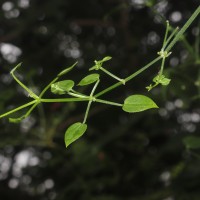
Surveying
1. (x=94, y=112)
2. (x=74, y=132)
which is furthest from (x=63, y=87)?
(x=94, y=112)

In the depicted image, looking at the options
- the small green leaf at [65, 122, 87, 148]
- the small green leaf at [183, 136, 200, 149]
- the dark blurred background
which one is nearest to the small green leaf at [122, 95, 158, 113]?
the small green leaf at [65, 122, 87, 148]

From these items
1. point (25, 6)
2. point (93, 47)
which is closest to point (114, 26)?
point (93, 47)

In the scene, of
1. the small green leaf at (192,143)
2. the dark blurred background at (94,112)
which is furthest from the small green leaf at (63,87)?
the dark blurred background at (94,112)

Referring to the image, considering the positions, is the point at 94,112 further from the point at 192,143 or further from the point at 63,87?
the point at 63,87

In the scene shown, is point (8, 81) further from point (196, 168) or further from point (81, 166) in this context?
point (196, 168)

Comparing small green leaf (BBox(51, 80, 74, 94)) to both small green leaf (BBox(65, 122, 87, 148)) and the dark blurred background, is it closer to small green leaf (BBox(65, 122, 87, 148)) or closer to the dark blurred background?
small green leaf (BBox(65, 122, 87, 148))

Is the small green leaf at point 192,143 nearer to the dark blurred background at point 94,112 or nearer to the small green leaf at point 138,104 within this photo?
the small green leaf at point 138,104

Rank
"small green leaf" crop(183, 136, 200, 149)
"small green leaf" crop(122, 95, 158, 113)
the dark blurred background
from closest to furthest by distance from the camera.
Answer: "small green leaf" crop(122, 95, 158, 113) → "small green leaf" crop(183, 136, 200, 149) → the dark blurred background

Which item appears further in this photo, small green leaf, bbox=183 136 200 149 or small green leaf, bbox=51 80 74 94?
small green leaf, bbox=183 136 200 149
